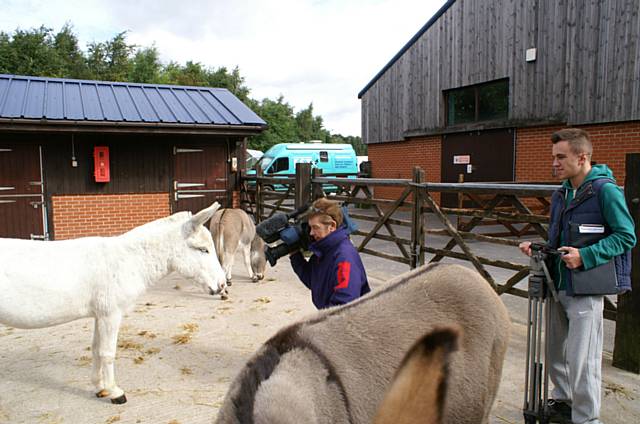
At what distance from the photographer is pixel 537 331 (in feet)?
9.70

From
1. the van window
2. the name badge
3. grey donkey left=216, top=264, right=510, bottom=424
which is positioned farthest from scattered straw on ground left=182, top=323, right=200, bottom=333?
the van window

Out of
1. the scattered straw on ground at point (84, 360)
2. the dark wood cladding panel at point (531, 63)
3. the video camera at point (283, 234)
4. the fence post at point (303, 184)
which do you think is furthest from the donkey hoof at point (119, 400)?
the dark wood cladding panel at point (531, 63)

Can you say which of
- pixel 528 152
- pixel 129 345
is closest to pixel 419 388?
pixel 129 345

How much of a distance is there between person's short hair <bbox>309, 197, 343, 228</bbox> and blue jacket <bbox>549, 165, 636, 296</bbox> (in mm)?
1417

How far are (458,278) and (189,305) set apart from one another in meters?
4.88

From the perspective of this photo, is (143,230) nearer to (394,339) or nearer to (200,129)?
(394,339)

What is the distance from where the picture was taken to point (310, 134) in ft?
186

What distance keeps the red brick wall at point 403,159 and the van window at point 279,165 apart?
4203 millimetres

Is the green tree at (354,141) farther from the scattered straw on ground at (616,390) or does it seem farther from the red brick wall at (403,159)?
the scattered straw on ground at (616,390)

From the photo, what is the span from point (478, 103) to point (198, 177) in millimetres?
9356

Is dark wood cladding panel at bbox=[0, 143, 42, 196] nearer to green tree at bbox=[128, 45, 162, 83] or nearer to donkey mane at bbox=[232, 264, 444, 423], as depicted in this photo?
donkey mane at bbox=[232, 264, 444, 423]

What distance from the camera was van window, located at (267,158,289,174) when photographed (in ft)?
72.0

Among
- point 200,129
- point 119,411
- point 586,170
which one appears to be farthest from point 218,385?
point 200,129

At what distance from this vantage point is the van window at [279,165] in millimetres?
21953
